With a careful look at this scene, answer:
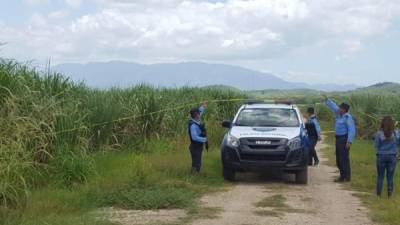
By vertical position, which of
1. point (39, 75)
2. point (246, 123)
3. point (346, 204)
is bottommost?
point (346, 204)

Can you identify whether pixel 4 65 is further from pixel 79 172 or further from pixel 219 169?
pixel 219 169

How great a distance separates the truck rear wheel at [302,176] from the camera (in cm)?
1365

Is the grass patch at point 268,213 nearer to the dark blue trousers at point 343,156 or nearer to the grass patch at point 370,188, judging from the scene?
the grass patch at point 370,188

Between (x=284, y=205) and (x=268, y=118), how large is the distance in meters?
4.30

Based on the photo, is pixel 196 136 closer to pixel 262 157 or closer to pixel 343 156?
pixel 262 157

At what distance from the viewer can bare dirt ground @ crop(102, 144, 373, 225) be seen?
9.53 m

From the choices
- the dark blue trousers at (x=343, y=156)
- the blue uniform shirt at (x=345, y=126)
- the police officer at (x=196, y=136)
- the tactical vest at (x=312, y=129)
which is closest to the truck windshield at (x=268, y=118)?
the blue uniform shirt at (x=345, y=126)

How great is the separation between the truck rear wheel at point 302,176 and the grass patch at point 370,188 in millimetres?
953

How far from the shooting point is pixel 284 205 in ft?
36.0

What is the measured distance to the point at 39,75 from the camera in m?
13.0

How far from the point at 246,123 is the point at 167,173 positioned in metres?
2.36

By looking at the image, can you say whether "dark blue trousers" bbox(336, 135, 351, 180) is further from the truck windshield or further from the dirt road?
the truck windshield

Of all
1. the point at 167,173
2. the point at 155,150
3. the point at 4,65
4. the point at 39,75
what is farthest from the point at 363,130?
the point at 4,65

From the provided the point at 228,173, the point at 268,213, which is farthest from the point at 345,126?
the point at 268,213
